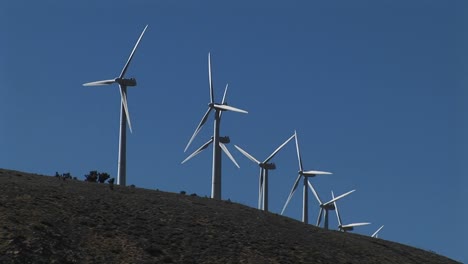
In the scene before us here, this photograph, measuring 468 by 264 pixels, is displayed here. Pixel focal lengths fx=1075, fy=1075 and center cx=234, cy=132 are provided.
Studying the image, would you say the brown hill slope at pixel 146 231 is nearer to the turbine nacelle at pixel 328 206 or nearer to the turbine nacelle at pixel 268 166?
the turbine nacelle at pixel 268 166

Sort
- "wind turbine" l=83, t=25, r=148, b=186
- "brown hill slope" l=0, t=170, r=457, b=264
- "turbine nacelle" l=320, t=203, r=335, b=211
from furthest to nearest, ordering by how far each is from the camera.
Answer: "turbine nacelle" l=320, t=203, r=335, b=211, "wind turbine" l=83, t=25, r=148, b=186, "brown hill slope" l=0, t=170, r=457, b=264

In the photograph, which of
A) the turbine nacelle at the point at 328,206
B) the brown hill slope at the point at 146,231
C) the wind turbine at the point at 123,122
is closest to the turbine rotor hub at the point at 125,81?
the wind turbine at the point at 123,122

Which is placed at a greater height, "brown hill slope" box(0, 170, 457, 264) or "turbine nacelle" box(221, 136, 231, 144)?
"turbine nacelle" box(221, 136, 231, 144)

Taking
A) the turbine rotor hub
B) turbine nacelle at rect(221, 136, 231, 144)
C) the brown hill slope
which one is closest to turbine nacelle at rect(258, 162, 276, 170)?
turbine nacelle at rect(221, 136, 231, 144)

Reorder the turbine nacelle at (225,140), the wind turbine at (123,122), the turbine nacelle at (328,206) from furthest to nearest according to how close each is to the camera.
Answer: the turbine nacelle at (328,206) → the turbine nacelle at (225,140) → the wind turbine at (123,122)

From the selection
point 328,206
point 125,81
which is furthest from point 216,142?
point 328,206

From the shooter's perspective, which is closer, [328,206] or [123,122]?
[123,122]

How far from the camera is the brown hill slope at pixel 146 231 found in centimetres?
7125

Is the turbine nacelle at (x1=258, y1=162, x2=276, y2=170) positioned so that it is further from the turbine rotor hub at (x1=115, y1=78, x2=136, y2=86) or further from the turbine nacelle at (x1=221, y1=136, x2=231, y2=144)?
the turbine rotor hub at (x1=115, y1=78, x2=136, y2=86)

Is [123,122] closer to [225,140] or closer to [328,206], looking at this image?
[225,140]

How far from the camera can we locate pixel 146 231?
263ft

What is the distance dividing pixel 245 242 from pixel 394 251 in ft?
71.4

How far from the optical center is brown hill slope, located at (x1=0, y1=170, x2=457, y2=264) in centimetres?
7125

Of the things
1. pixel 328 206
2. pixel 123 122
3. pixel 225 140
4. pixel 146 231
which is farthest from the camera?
pixel 328 206
